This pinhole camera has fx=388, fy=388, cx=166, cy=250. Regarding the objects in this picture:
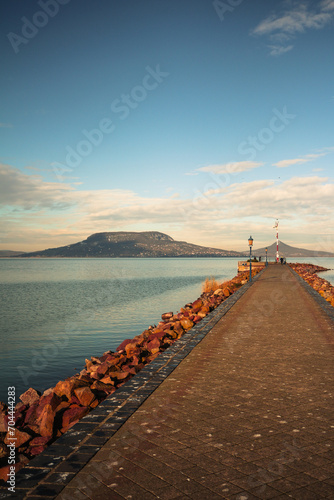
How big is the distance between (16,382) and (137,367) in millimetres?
3853

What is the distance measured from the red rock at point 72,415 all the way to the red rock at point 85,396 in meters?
0.37

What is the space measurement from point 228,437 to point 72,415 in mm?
2633

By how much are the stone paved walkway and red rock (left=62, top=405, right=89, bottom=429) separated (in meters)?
1.21

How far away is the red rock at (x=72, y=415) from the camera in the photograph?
533 centimetres

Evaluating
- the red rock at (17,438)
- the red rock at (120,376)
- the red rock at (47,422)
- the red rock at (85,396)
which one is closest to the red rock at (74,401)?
the red rock at (85,396)

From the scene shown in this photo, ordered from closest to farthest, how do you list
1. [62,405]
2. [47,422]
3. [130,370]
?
[47,422]
[62,405]
[130,370]

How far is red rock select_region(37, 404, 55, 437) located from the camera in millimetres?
5152

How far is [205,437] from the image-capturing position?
3613 mm

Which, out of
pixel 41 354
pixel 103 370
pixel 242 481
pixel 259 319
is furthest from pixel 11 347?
pixel 242 481

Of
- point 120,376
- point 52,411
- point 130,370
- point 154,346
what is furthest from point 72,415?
point 154,346

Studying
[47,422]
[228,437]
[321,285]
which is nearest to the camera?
[228,437]

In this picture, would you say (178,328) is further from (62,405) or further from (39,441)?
(39,441)

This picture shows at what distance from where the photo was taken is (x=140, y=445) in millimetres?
Answer: 3486

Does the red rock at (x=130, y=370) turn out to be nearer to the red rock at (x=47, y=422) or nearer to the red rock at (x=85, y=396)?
the red rock at (x=85, y=396)
